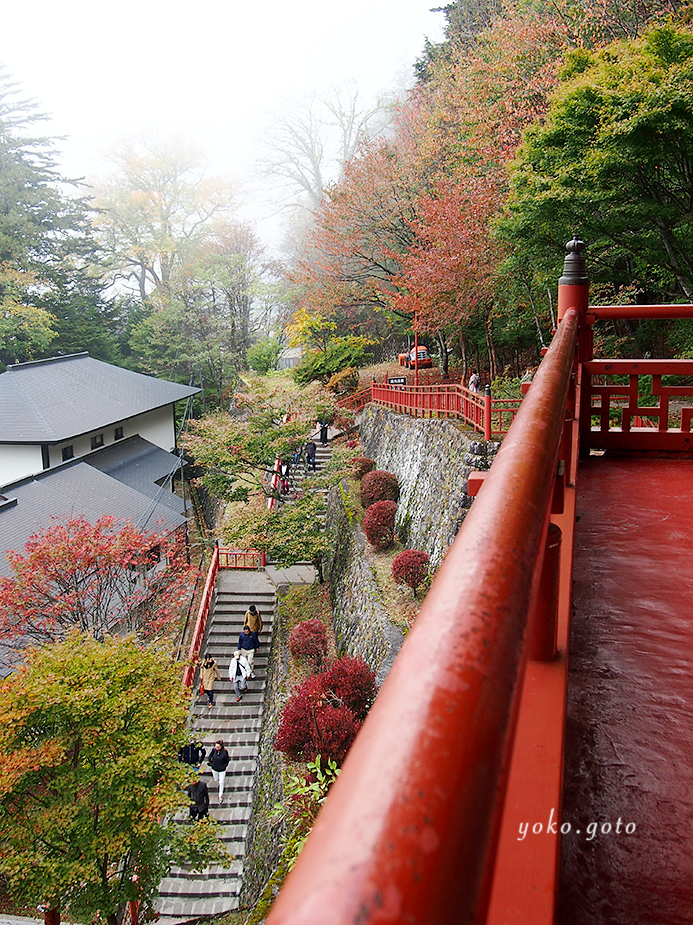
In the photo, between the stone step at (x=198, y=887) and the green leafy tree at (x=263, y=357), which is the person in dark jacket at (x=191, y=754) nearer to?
the stone step at (x=198, y=887)

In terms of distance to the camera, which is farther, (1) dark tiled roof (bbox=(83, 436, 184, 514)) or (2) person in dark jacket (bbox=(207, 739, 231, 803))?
(1) dark tiled roof (bbox=(83, 436, 184, 514))

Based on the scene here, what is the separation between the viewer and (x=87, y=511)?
1473 cm

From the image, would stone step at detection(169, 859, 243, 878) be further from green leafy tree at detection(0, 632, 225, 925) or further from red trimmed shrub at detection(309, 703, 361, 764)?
red trimmed shrub at detection(309, 703, 361, 764)

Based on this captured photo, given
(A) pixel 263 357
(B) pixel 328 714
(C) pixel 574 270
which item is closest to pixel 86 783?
(B) pixel 328 714

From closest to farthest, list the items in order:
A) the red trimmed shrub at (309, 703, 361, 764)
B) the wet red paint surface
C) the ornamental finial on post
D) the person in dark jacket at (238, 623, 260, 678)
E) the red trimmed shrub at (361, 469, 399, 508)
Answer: the wet red paint surface
the ornamental finial on post
the red trimmed shrub at (309, 703, 361, 764)
the person in dark jacket at (238, 623, 260, 678)
the red trimmed shrub at (361, 469, 399, 508)

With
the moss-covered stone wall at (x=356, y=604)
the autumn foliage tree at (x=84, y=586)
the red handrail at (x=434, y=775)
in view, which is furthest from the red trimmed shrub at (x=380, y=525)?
the red handrail at (x=434, y=775)

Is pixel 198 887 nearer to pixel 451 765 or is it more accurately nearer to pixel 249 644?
pixel 249 644

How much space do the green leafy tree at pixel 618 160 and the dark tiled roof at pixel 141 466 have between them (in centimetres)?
1246

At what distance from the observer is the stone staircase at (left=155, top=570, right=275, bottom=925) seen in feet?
28.6

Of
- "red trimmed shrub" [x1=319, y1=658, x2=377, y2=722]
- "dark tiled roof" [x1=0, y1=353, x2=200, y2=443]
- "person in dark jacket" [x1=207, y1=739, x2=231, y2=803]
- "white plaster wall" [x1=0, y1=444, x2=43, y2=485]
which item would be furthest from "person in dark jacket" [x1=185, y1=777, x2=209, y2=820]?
"white plaster wall" [x1=0, y1=444, x2=43, y2=485]

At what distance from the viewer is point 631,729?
1611mm

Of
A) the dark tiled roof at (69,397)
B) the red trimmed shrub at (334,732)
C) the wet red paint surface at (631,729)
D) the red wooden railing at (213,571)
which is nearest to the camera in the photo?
the wet red paint surface at (631,729)

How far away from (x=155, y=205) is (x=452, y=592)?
4032 centimetres

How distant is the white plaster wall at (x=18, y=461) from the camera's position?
59.1ft
